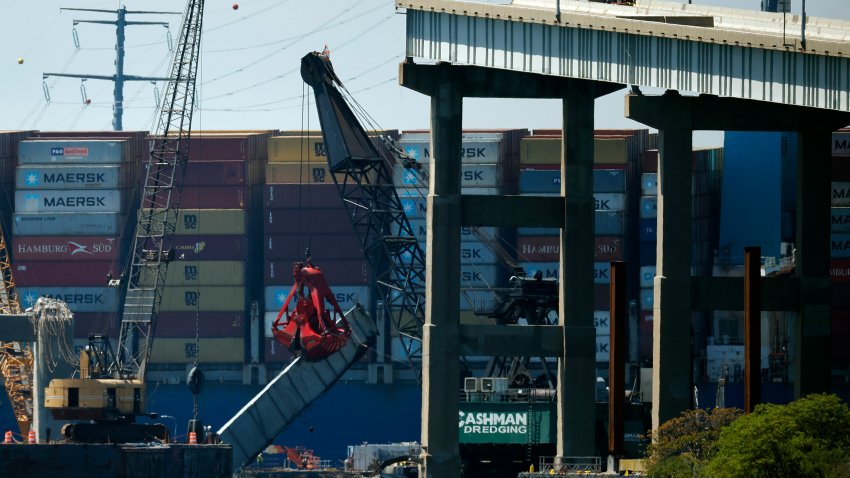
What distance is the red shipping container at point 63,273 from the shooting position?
172375mm

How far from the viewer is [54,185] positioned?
575ft

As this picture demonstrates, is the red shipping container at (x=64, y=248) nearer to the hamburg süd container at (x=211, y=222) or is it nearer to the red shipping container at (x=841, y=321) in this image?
the hamburg süd container at (x=211, y=222)

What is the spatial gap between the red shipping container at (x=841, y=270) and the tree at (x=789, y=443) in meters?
92.2

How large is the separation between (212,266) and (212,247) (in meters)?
1.79

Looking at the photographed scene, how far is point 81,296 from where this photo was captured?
17275 centimetres

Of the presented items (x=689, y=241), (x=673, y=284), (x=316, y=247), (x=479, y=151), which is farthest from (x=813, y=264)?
(x=316, y=247)

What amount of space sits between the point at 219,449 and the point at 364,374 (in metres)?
46.9

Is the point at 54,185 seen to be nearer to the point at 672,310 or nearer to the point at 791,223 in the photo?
the point at 791,223

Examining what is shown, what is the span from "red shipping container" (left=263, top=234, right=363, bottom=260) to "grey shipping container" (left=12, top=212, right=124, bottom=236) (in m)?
13.9

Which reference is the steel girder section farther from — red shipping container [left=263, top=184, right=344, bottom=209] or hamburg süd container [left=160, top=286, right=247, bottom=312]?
hamburg süd container [left=160, top=286, right=247, bottom=312]

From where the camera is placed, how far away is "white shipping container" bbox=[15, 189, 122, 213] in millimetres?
174750

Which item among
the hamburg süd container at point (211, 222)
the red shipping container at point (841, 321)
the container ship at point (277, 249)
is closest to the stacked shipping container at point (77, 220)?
the container ship at point (277, 249)

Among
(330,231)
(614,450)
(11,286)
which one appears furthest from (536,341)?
(330,231)

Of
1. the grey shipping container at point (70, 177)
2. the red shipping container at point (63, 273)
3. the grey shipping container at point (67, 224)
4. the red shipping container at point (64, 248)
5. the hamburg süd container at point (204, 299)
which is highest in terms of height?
the grey shipping container at point (70, 177)
